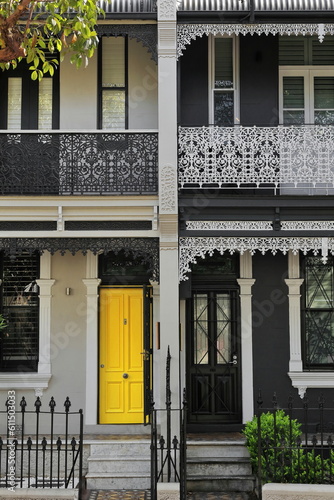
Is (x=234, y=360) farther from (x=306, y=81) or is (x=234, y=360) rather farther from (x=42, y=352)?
(x=306, y=81)

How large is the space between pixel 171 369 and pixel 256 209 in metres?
2.81

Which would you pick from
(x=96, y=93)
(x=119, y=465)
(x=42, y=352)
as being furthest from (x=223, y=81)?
(x=119, y=465)

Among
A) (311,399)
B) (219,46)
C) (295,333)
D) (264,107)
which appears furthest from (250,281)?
(219,46)

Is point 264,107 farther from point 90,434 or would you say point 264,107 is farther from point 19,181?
point 90,434

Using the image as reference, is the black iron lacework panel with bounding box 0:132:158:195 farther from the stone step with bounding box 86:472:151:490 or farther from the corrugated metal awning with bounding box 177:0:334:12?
the stone step with bounding box 86:472:151:490

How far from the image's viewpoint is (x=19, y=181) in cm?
1137

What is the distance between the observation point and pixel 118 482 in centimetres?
1088

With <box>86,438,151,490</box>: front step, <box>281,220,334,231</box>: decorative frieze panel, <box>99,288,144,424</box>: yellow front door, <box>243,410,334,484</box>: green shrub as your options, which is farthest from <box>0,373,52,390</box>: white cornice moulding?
<box>281,220,334,231</box>: decorative frieze panel

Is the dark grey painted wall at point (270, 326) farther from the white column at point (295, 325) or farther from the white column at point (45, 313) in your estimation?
the white column at point (45, 313)

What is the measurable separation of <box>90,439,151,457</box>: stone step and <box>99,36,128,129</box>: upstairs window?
5.44 m

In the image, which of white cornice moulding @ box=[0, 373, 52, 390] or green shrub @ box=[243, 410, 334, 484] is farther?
white cornice moulding @ box=[0, 373, 52, 390]

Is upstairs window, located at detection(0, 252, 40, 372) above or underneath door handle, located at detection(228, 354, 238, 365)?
above

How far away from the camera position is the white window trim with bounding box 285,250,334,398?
1259 centimetres

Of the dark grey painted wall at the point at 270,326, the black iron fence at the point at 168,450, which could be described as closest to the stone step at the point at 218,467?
the black iron fence at the point at 168,450
